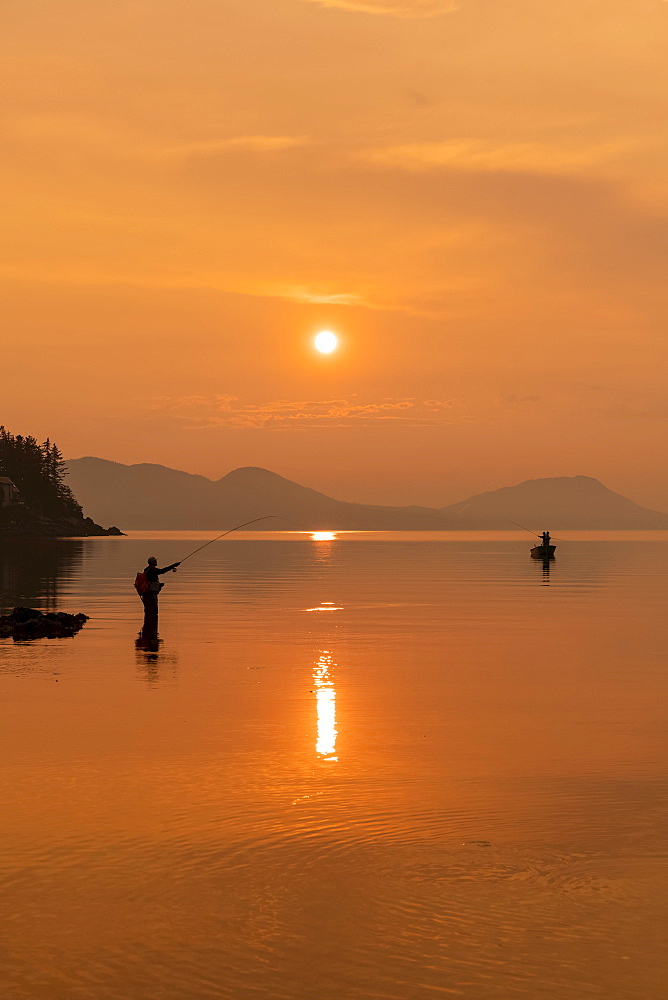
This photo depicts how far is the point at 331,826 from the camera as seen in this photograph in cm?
1421

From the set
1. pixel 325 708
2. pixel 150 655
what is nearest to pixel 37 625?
pixel 150 655

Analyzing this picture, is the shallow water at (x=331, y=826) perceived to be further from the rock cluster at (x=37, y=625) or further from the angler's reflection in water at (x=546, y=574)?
the angler's reflection in water at (x=546, y=574)

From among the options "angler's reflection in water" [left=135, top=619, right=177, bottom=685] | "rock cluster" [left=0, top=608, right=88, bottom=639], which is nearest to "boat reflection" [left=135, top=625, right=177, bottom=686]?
"angler's reflection in water" [left=135, top=619, right=177, bottom=685]

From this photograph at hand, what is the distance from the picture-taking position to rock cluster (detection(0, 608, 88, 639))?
127 ft

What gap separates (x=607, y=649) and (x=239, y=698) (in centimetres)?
1510

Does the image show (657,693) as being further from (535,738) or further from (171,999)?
(171,999)

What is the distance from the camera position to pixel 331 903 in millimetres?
11469

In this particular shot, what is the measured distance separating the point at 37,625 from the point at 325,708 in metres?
18.5

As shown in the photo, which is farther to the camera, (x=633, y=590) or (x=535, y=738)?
(x=633, y=590)

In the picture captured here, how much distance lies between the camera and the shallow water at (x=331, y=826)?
9914 millimetres

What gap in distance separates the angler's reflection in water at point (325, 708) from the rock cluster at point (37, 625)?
34.6ft

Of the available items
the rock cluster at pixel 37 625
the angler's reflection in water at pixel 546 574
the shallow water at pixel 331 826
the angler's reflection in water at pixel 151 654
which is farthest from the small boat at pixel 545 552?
the shallow water at pixel 331 826

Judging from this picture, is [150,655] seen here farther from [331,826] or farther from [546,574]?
[546,574]

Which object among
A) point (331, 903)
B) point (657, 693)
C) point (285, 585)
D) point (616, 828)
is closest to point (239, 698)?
point (657, 693)
